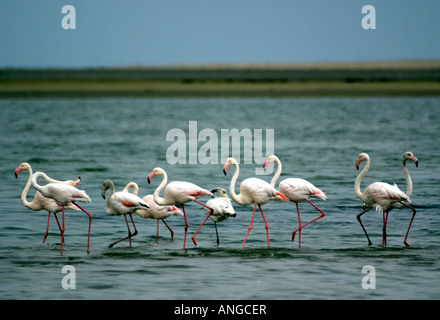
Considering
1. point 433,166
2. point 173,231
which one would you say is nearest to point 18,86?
point 433,166

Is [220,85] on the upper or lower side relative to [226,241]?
upper

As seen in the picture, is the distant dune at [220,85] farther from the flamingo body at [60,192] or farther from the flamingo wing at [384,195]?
the flamingo body at [60,192]

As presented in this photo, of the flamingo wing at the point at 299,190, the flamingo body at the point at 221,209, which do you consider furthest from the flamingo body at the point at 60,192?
the flamingo wing at the point at 299,190

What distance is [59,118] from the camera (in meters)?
40.7

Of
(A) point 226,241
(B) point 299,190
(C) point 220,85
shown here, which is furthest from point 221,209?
(C) point 220,85

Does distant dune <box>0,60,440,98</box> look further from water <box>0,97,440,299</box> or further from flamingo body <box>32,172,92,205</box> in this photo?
flamingo body <box>32,172,92,205</box>

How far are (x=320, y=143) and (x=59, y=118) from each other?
1805cm

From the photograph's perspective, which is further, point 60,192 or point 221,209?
point 221,209

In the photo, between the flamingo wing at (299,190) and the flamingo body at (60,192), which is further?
the flamingo wing at (299,190)

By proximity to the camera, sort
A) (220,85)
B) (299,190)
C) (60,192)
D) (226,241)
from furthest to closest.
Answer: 1. (220,85)
2. (226,241)
3. (299,190)
4. (60,192)

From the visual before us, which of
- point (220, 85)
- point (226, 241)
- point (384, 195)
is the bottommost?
point (226, 241)

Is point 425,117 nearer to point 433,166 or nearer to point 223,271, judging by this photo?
point 433,166

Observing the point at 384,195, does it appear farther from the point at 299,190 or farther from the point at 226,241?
the point at 226,241

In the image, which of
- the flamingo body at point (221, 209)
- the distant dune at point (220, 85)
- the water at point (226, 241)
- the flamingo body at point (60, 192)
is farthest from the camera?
the distant dune at point (220, 85)
